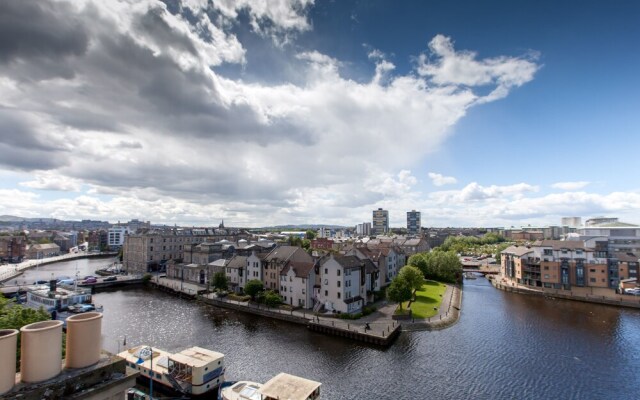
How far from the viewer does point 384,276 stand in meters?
86.2

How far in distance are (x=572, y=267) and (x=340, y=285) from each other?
6738cm

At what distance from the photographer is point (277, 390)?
1203 inches

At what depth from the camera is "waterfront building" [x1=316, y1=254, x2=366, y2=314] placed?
6016 cm

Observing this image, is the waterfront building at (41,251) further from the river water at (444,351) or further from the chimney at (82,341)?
the chimney at (82,341)

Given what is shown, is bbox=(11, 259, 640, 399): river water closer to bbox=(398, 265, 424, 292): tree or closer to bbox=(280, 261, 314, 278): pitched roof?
bbox=(280, 261, 314, 278): pitched roof

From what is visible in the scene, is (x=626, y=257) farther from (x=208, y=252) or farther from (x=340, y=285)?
(x=208, y=252)

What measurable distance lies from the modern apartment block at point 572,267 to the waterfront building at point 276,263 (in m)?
64.5

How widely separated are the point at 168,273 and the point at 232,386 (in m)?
81.7

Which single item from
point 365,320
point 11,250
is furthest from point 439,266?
point 11,250

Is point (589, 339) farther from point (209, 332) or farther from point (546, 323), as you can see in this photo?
point (209, 332)

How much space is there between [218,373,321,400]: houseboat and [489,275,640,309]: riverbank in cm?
7663

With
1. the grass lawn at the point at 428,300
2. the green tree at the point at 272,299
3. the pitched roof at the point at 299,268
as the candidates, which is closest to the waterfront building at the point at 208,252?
the pitched roof at the point at 299,268

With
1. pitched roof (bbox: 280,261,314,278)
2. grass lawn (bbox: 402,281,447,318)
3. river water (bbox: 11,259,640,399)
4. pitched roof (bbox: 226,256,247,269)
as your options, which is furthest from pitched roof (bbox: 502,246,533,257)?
pitched roof (bbox: 226,256,247,269)

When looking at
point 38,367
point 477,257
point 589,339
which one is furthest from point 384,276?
point 477,257
